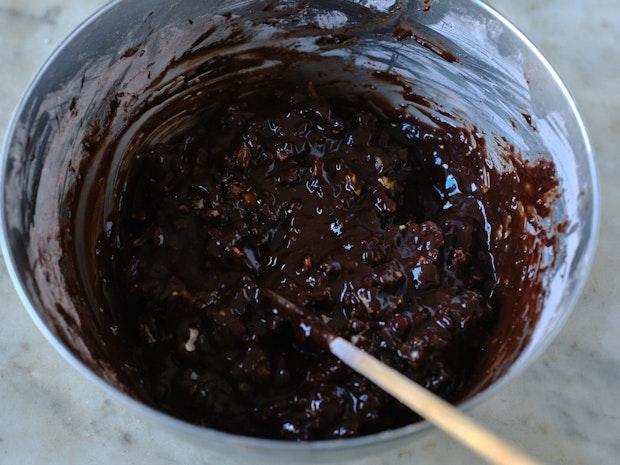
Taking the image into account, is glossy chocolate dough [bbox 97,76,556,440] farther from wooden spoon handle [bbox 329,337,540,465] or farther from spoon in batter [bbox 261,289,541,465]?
wooden spoon handle [bbox 329,337,540,465]

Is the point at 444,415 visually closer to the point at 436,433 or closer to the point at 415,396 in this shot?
the point at 415,396

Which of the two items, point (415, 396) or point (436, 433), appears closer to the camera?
point (415, 396)

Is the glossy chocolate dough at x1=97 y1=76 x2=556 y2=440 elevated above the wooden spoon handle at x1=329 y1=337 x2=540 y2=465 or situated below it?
above

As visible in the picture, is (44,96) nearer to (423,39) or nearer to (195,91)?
(195,91)

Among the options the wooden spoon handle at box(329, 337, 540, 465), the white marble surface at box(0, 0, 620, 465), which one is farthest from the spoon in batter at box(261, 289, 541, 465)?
the white marble surface at box(0, 0, 620, 465)

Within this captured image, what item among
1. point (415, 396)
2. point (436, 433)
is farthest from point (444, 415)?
point (436, 433)

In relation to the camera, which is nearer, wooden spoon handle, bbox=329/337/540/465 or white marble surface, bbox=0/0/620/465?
wooden spoon handle, bbox=329/337/540/465
